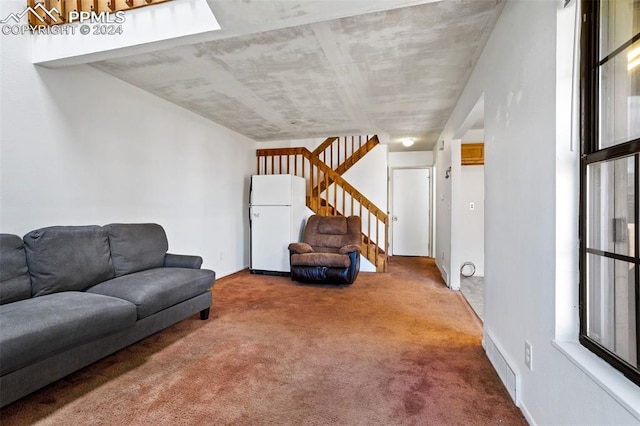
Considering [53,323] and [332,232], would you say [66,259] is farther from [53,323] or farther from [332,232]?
[332,232]

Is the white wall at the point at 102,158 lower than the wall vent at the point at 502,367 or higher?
higher

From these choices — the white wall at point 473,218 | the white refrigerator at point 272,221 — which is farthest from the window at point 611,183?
the white refrigerator at point 272,221

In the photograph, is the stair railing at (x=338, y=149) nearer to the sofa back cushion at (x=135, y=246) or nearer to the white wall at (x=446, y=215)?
the white wall at (x=446, y=215)

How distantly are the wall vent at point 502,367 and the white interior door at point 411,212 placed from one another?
4.63 meters

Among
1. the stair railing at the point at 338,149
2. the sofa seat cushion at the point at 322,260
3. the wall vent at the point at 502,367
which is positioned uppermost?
the stair railing at the point at 338,149

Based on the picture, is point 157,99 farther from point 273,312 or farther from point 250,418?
point 250,418

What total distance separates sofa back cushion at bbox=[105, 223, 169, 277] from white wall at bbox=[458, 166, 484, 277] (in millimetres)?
4245

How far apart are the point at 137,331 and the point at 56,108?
1.92m

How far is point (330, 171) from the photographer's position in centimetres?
539

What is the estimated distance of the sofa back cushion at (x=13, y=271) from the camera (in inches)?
72.0

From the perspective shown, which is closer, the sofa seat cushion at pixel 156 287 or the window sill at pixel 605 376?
the window sill at pixel 605 376

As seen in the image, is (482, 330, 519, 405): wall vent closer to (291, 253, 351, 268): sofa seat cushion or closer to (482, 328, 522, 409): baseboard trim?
(482, 328, 522, 409): baseboard trim

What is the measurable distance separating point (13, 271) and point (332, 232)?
362cm

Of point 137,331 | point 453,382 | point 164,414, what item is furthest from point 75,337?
point 453,382
